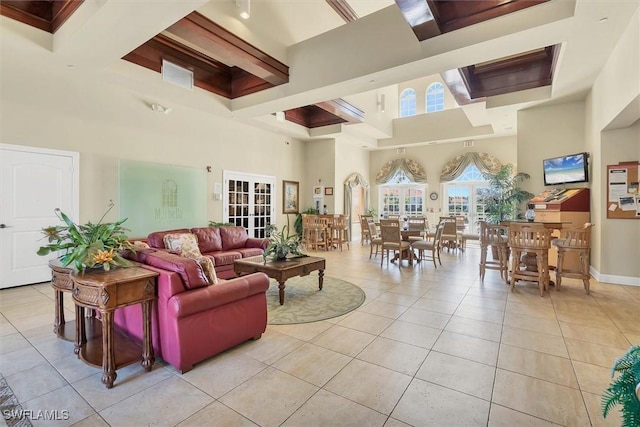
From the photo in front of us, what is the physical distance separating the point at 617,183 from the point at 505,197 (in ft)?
6.93

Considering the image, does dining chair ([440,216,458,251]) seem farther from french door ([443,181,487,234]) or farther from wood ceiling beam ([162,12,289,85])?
wood ceiling beam ([162,12,289,85])

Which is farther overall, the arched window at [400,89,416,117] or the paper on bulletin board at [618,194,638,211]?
the arched window at [400,89,416,117]

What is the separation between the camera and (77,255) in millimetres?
2123

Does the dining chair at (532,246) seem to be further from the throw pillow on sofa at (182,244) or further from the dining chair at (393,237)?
the throw pillow on sofa at (182,244)

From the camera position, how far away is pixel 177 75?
5.09m

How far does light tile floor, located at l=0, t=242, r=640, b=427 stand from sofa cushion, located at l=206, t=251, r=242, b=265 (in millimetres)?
1905

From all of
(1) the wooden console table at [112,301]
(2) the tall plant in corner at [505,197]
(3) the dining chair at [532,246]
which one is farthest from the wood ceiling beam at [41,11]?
(2) the tall plant in corner at [505,197]

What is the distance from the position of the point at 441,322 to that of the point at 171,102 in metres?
6.15

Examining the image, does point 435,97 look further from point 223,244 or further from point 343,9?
point 223,244

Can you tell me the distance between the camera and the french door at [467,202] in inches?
366

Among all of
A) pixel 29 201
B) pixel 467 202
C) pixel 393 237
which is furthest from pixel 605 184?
pixel 29 201

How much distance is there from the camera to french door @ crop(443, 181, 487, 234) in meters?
9.30

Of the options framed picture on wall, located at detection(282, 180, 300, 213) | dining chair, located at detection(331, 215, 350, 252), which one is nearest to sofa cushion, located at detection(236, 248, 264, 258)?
dining chair, located at detection(331, 215, 350, 252)

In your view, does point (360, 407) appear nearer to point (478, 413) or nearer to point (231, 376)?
point (478, 413)
